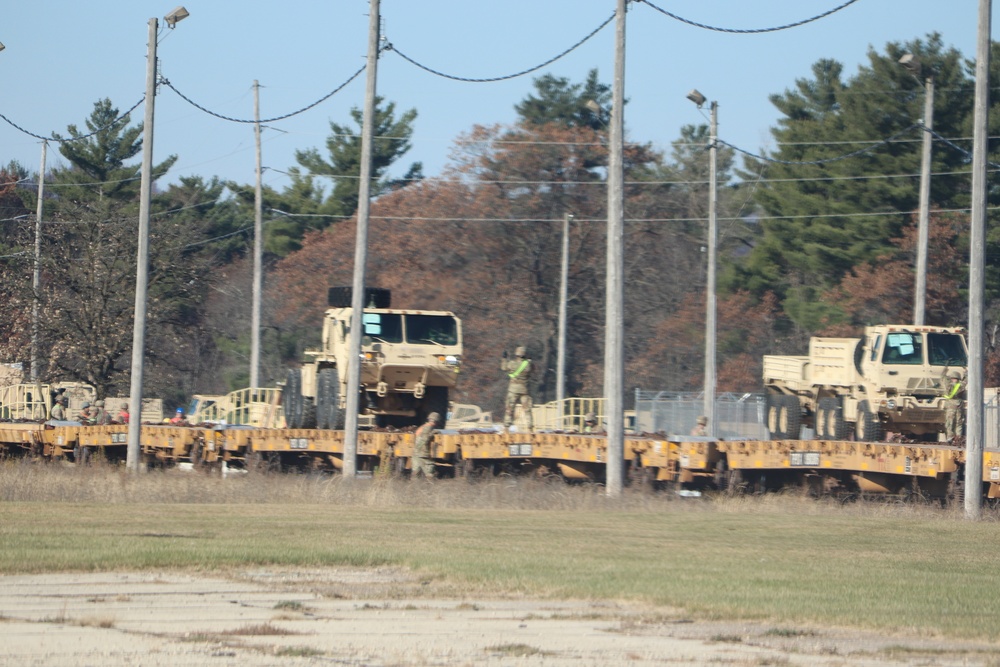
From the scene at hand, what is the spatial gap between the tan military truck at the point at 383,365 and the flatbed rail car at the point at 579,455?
135 centimetres

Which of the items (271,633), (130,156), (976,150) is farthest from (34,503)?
(130,156)

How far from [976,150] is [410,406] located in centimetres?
1275

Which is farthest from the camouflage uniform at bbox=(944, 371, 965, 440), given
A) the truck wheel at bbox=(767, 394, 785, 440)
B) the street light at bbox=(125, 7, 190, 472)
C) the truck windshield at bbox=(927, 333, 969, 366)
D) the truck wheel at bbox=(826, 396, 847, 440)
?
the street light at bbox=(125, 7, 190, 472)

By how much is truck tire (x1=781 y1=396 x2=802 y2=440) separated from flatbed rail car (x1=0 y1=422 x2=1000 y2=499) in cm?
445

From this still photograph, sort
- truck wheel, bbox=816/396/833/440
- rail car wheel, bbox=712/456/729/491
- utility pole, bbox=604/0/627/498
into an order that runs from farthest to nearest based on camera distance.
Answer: truck wheel, bbox=816/396/833/440, rail car wheel, bbox=712/456/729/491, utility pole, bbox=604/0/627/498

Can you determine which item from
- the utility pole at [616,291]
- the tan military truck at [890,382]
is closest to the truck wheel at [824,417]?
the tan military truck at [890,382]

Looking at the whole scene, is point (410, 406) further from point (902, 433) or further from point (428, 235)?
point (428, 235)

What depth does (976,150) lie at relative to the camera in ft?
67.9

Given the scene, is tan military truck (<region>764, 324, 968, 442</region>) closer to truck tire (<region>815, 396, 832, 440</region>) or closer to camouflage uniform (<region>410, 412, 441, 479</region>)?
truck tire (<region>815, 396, 832, 440</region>)

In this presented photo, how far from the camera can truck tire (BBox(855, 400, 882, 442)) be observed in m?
25.5

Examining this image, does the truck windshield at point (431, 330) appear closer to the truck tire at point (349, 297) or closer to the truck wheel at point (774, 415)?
the truck tire at point (349, 297)

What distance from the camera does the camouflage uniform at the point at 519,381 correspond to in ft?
84.6

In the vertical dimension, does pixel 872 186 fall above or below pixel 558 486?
above

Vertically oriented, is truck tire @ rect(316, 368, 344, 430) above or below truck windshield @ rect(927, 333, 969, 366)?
below
